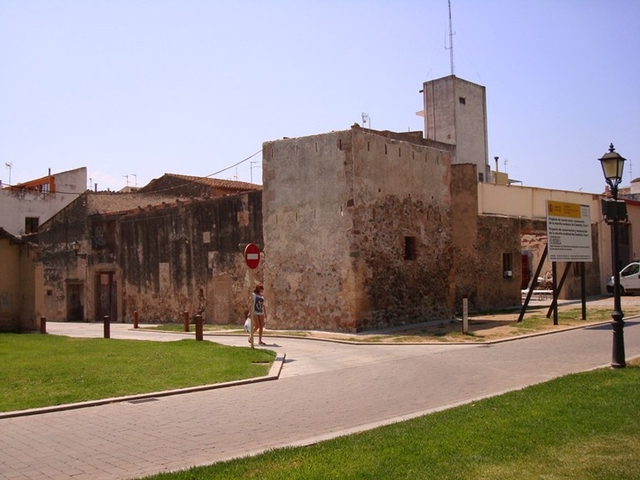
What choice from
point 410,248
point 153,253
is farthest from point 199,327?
point 153,253

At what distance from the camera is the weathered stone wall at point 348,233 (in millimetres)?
19328

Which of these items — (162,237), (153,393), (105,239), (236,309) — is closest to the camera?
(153,393)

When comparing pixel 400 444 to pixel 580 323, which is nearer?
pixel 400 444

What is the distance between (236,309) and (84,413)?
15.0m

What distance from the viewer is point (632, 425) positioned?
22.7 feet

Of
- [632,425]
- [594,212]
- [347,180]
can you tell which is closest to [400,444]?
[632,425]

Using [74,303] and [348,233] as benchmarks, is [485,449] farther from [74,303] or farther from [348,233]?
[74,303]

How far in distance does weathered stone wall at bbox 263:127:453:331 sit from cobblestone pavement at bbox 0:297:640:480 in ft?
14.5

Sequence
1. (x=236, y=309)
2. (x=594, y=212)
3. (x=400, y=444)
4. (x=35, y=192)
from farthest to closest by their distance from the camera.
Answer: (x=35, y=192) < (x=594, y=212) < (x=236, y=309) < (x=400, y=444)

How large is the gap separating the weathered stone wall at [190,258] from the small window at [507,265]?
10980mm

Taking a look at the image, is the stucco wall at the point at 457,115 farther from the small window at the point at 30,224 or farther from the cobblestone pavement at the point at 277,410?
the cobblestone pavement at the point at 277,410

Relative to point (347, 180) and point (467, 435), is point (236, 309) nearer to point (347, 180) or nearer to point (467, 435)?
point (347, 180)

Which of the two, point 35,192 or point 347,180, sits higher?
point 35,192

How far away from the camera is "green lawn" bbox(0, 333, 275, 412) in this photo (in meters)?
10.1
